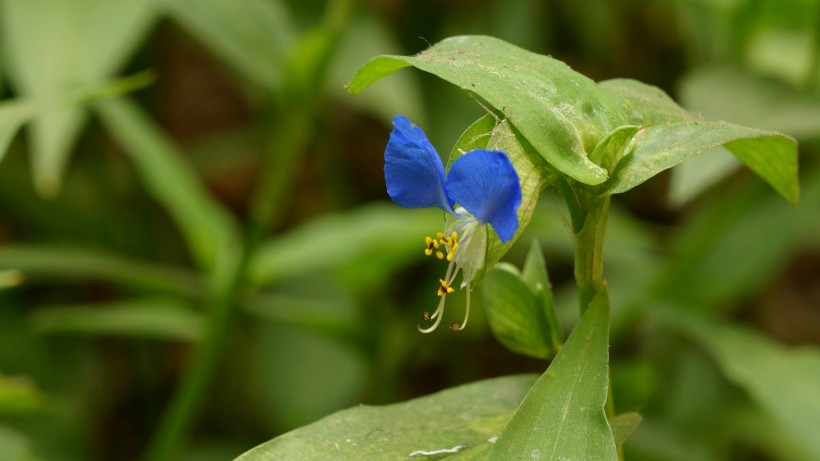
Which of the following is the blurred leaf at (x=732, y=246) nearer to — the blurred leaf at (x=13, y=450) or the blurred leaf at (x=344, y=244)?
the blurred leaf at (x=344, y=244)

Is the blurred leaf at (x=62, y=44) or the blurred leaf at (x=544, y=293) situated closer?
the blurred leaf at (x=544, y=293)

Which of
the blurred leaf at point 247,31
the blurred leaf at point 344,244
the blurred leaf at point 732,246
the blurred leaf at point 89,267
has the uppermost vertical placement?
the blurred leaf at point 247,31

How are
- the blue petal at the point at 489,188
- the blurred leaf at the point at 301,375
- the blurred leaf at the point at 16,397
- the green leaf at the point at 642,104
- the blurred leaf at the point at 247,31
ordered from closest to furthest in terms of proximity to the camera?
the blue petal at the point at 489,188, the green leaf at the point at 642,104, the blurred leaf at the point at 16,397, the blurred leaf at the point at 247,31, the blurred leaf at the point at 301,375

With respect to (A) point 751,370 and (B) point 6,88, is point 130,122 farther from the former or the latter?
(A) point 751,370

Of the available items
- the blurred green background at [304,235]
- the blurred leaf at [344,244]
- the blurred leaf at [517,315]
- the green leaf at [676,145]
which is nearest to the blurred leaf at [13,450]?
the blurred green background at [304,235]

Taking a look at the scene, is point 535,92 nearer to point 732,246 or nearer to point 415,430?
point 415,430

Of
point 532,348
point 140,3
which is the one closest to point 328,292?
point 140,3
